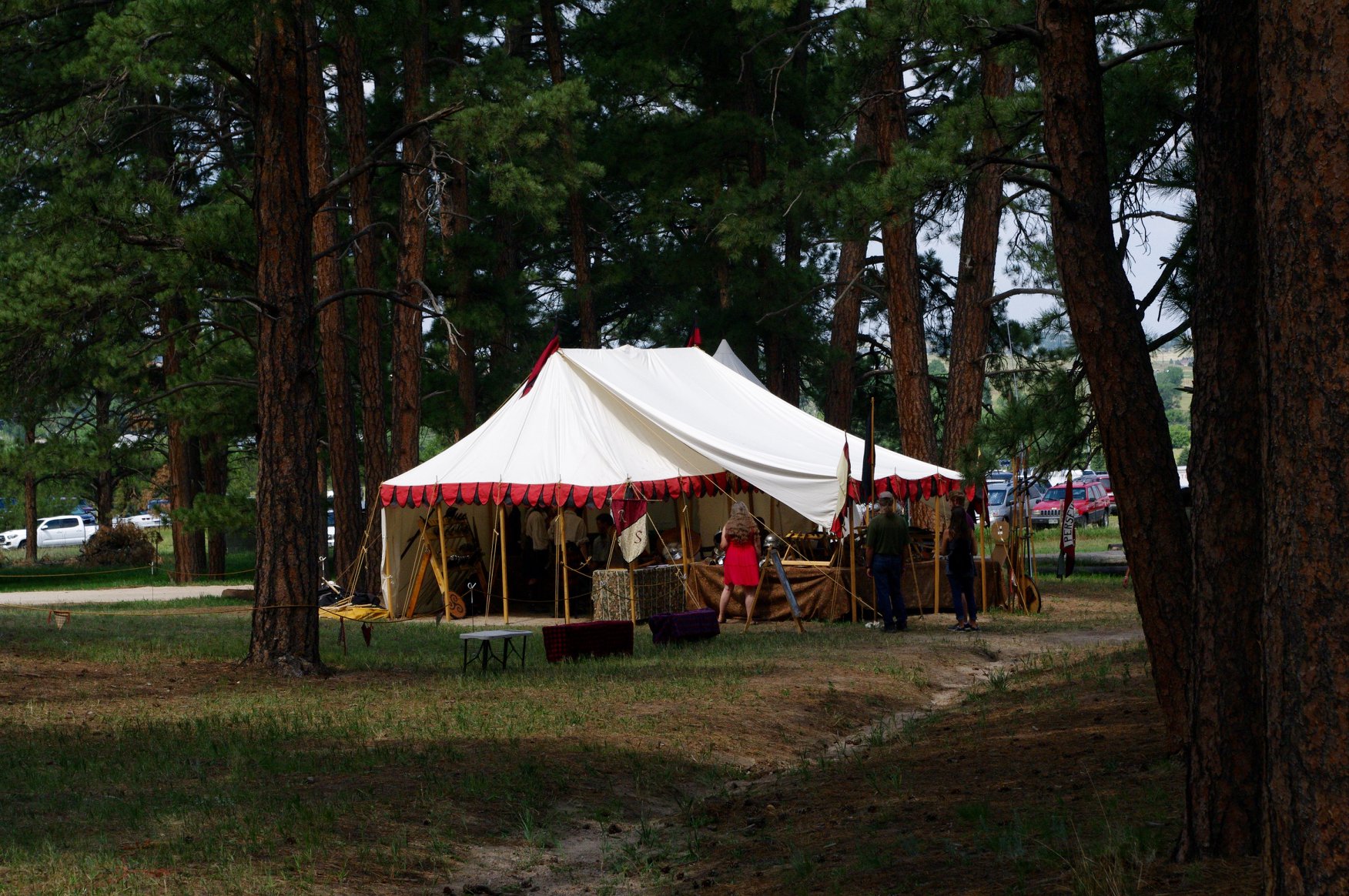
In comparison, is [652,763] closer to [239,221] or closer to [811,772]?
[811,772]

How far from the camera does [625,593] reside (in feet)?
58.2

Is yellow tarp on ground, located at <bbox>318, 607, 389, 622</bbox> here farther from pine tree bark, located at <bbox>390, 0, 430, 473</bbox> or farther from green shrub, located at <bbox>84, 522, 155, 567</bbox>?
green shrub, located at <bbox>84, 522, 155, 567</bbox>

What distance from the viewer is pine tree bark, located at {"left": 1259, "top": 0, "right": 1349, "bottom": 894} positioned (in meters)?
3.64

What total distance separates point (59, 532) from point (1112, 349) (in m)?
62.8

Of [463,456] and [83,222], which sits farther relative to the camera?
[463,456]

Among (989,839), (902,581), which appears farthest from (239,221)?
(989,839)

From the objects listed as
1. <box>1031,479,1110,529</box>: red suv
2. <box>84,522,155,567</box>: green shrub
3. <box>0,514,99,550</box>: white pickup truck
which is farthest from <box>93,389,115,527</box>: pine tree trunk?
<box>1031,479,1110,529</box>: red suv

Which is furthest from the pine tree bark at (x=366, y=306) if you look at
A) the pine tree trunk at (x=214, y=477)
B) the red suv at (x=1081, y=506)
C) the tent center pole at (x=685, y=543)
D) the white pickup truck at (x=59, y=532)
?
the white pickup truck at (x=59, y=532)

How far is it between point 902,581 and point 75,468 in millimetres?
16679

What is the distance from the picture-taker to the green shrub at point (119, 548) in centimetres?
3691

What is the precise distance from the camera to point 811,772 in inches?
339

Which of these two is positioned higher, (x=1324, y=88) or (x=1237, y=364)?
(x=1324, y=88)

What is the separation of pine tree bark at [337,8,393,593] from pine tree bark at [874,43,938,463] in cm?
801

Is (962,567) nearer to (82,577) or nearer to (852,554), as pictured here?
(852,554)
